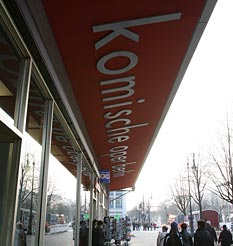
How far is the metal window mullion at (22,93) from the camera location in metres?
3.75

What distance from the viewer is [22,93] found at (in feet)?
12.6

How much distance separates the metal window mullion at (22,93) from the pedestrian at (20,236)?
1.03 metres

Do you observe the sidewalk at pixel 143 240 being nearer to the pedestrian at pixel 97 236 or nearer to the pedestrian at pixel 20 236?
the pedestrian at pixel 97 236

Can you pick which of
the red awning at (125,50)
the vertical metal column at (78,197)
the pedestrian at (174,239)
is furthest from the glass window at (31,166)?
the pedestrian at (174,239)

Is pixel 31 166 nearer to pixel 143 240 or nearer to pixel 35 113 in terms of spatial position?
pixel 35 113

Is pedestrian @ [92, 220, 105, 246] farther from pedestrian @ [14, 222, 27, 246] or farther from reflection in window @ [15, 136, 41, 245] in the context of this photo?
pedestrian @ [14, 222, 27, 246]

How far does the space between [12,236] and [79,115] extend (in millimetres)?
5122

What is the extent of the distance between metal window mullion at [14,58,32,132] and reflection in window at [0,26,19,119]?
6 centimetres

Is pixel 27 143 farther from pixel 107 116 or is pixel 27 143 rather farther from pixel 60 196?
pixel 107 116

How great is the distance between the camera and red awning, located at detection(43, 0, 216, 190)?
412 centimetres

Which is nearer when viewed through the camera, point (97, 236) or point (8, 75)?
point (8, 75)

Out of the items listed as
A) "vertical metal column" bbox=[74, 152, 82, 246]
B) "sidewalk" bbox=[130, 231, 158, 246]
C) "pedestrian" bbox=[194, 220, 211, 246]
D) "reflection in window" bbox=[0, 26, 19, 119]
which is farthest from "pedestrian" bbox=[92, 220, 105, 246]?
"sidewalk" bbox=[130, 231, 158, 246]

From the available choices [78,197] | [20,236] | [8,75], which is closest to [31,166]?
[20,236]

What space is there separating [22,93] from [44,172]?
1509mm
